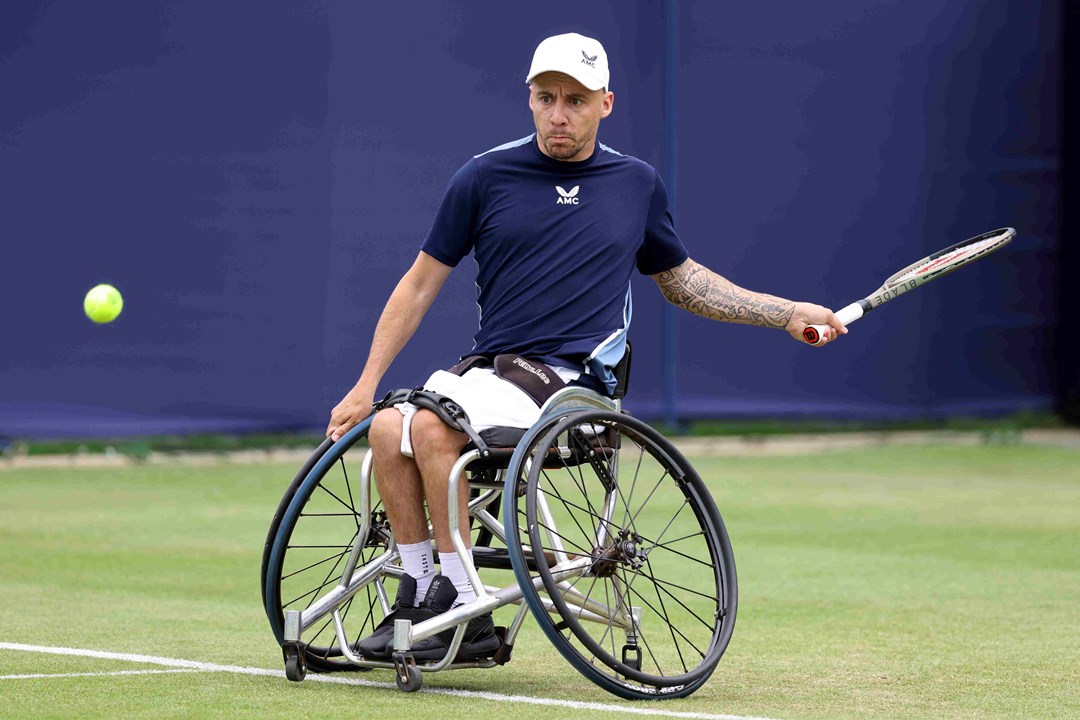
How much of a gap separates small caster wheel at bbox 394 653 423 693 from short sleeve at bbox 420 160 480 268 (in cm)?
100

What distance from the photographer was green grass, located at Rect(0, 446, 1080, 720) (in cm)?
421

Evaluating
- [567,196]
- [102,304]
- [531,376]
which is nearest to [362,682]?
[531,376]

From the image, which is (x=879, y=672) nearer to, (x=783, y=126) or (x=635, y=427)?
(x=635, y=427)

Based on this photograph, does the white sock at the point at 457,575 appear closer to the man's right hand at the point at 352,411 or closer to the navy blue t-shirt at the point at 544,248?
the man's right hand at the point at 352,411

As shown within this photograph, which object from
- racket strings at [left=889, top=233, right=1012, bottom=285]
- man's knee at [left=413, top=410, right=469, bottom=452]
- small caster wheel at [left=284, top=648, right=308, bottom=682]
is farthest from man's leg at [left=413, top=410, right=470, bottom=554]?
racket strings at [left=889, top=233, right=1012, bottom=285]

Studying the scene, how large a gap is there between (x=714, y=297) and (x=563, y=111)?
2.32 feet

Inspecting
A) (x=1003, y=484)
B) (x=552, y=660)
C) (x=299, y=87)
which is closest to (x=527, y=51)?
(x=299, y=87)

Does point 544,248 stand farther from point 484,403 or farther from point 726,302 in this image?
point 726,302

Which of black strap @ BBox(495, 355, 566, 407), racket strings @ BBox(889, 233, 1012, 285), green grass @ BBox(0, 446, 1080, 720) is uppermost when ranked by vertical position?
racket strings @ BBox(889, 233, 1012, 285)

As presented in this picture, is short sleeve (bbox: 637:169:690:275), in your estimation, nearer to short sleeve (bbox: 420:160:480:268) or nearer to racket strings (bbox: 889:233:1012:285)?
short sleeve (bbox: 420:160:480:268)

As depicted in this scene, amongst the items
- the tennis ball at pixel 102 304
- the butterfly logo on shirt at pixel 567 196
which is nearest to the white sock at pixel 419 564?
the butterfly logo on shirt at pixel 567 196

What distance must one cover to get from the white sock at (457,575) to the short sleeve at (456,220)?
751mm

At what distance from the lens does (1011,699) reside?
432 cm

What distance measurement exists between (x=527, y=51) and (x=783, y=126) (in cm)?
201
